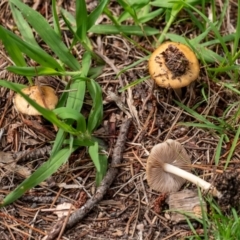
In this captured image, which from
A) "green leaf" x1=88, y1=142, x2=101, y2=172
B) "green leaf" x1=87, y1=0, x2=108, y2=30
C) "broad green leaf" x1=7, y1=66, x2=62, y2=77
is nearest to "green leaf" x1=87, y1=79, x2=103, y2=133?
"green leaf" x1=88, y1=142, x2=101, y2=172

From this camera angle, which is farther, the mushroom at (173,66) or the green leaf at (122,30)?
the green leaf at (122,30)

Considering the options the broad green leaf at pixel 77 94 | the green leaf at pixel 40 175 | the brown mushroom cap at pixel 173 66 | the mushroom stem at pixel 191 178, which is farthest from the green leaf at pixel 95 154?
the brown mushroom cap at pixel 173 66

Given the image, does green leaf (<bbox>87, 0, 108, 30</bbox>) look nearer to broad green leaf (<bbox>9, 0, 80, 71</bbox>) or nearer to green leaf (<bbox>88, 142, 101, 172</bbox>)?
broad green leaf (<bbox>9, 0, 80, 71</bbox>)

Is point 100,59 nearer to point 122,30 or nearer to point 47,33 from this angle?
point 122,30

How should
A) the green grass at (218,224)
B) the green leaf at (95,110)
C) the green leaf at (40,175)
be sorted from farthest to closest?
1. the green leaf at (95,110)
2. the green leaf at (40,175)
3. the green grass at (218,224)

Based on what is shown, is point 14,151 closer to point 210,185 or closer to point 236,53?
point 210,185

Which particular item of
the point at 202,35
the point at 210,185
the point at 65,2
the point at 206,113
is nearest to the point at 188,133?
the point at 206,113

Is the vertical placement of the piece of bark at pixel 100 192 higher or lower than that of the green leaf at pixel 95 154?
lower

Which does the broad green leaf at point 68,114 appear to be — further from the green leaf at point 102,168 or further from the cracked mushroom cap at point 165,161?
the cracked mushroom cap at point 165,161
